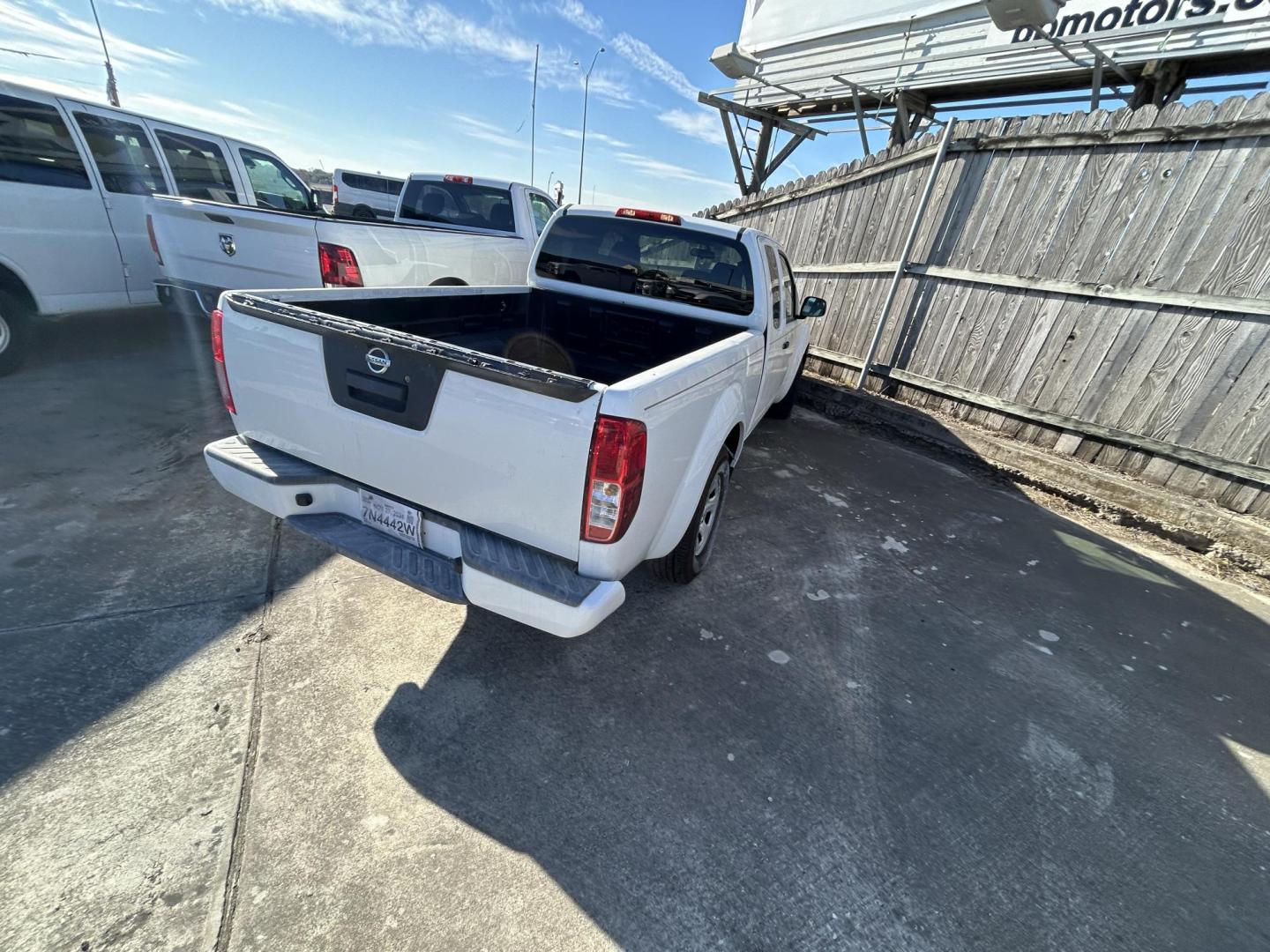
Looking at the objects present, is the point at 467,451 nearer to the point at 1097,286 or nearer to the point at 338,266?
the point at 338,266

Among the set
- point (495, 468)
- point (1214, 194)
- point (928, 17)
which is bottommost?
point (495, 468)

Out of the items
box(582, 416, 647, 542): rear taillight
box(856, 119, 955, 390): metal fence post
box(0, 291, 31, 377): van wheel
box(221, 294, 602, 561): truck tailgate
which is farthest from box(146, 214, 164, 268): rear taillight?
box(856, 119, 955, 390): metal fence post

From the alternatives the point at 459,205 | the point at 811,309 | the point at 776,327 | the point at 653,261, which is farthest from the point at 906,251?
the point at 459,205

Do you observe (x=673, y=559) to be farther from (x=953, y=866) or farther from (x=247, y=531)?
(x=247, y=531)

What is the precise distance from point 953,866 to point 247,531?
3.82 metres

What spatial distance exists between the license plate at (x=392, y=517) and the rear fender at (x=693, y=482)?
0.98 meters

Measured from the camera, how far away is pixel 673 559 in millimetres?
A: 3043

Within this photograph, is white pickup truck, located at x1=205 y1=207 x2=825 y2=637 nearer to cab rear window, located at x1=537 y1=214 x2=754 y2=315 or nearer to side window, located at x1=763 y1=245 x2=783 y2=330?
cab rear window, located at x1=537 y1=214 x2=754 y2=315

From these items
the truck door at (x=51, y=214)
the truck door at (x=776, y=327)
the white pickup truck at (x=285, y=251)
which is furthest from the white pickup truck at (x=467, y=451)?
the truck door at (x=51, y=214)

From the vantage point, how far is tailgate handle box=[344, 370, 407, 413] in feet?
6.89

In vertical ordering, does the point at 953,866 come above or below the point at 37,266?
below

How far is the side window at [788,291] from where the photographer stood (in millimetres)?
4555

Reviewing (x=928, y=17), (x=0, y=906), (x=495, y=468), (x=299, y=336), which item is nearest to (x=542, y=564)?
(x=495, y=468)

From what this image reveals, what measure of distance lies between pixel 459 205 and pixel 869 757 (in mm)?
7612
